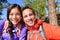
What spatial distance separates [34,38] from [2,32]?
0.45 meters

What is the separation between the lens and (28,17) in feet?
9.26

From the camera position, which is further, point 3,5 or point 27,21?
point 3,5

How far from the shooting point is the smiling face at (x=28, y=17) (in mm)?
2820

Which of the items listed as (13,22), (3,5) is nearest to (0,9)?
(3,5)

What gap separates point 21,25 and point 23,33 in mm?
121

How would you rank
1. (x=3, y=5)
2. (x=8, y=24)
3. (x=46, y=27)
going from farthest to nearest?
(x=3, y=5)
(x=8, y=24)
(x=46, y=27)

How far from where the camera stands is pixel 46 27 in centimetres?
271

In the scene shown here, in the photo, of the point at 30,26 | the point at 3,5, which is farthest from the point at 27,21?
the point at 3,5

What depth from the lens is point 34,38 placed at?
2775mm

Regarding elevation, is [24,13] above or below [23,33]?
above

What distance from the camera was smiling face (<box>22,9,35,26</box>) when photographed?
9.25 ft

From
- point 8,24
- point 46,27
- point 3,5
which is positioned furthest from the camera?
point 3,5

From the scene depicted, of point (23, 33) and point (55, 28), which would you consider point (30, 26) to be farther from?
point (55, 28)

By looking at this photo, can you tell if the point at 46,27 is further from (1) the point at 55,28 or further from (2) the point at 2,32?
(2) the point at 2,32
